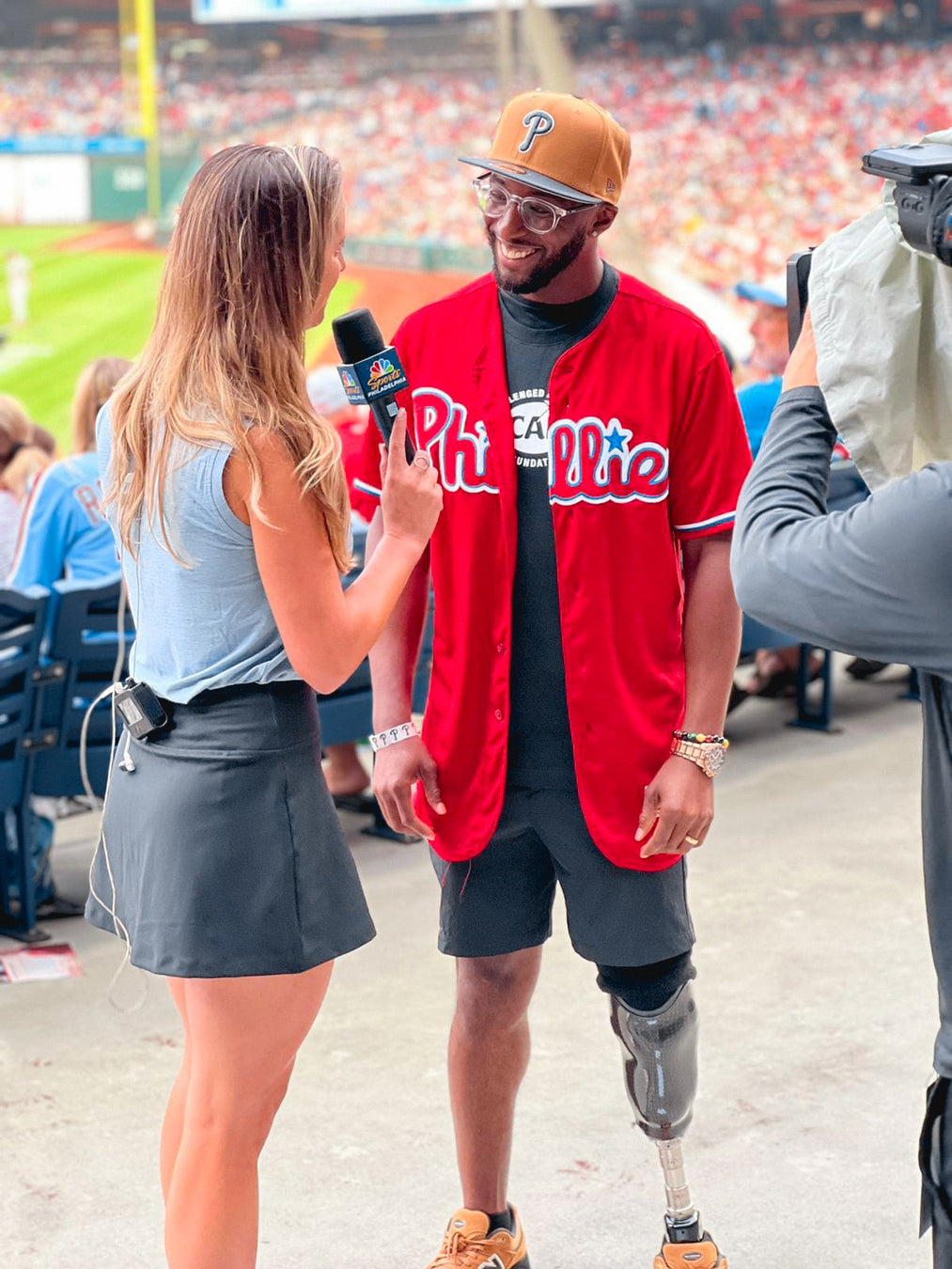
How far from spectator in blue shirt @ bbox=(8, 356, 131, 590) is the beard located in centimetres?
258

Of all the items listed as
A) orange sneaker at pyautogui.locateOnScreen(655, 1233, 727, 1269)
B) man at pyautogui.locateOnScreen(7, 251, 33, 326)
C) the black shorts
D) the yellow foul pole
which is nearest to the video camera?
the black shorts

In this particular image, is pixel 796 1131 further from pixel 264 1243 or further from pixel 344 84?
pixel 344 84

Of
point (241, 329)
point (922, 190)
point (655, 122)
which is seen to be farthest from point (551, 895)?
point (655, 122)

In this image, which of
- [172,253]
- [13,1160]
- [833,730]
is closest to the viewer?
[172,253]

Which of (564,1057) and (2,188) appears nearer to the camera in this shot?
(564,1057)

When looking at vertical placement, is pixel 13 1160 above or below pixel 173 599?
below

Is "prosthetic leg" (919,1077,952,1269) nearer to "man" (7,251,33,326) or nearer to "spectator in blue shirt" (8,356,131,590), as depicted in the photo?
"spectator in blue shirt" (8,356,131,590)

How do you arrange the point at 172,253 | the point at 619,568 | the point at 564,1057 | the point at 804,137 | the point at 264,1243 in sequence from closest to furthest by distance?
the point at 172,253 < the point at 619,568 < the point at 264,1243 < the point at 564,1057 < the point at 804,137

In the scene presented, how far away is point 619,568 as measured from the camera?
2.18 m

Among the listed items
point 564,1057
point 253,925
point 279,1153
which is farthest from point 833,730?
point 253,925

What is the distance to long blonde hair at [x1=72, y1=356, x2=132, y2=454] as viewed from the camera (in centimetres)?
474

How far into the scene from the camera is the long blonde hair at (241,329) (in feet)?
5.91

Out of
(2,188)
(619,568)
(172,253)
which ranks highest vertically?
(172,253)

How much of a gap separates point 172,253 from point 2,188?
3146 centimetres
